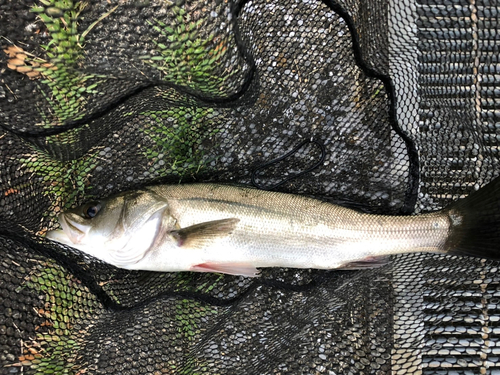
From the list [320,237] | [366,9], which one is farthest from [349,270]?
[366,9]

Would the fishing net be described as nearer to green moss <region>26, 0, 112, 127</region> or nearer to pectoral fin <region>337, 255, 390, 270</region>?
green moss <region>26, 0, 112, 127</region>

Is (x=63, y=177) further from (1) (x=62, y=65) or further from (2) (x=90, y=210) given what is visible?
(1) (x=62, y=65)

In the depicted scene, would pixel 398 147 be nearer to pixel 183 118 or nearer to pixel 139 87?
pixel 183 118

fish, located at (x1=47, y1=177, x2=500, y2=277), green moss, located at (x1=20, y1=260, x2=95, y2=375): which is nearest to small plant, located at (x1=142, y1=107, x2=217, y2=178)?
fish, located at (x1=47, y1=177, x2=500, y2=277)

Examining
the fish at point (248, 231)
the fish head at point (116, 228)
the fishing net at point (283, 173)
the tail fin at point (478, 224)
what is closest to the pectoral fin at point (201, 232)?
the fish at point (248, 231)

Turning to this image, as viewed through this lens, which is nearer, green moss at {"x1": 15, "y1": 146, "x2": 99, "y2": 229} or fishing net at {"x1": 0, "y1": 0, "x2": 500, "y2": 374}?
fishing net at {"x1": 0, "y1": 0, "x2": 500, "y2": 374}

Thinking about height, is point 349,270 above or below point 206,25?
below
